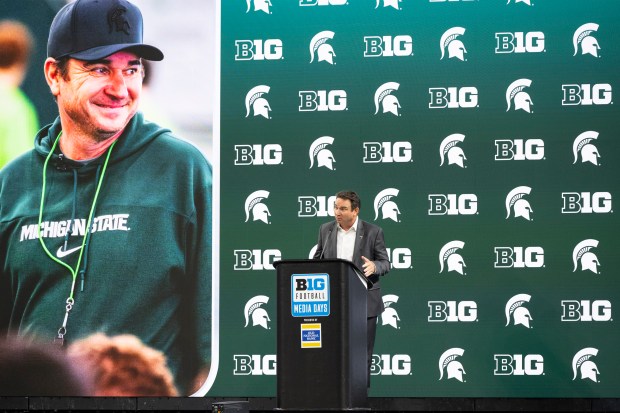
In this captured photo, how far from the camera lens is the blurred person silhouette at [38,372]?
8242 millimetres

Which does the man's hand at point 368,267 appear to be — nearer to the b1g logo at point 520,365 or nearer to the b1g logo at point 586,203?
the b1g logo at point 520,365

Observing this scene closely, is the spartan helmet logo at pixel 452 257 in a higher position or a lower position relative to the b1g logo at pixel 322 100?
lower

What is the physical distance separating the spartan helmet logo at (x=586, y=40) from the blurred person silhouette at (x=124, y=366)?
166 inches

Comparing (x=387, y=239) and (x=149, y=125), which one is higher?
(x=149, y=125)

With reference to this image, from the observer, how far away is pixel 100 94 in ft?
28.0

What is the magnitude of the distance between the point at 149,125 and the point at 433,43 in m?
2.46

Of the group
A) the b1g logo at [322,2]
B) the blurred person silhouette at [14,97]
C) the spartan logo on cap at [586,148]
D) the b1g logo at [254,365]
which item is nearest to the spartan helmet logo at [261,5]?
the b1g logo at [322,2]

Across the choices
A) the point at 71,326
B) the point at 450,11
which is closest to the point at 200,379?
the point at 71,326

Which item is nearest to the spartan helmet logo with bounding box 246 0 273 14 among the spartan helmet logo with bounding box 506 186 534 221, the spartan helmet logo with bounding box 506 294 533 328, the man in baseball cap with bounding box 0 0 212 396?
Result: the man in baseball cap with bounding box 0 0 212 396

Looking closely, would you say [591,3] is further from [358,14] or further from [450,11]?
[358,14]

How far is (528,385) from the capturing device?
7.82m

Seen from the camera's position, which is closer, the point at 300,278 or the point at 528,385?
the point at 300,278

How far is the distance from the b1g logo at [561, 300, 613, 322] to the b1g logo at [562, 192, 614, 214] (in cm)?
72

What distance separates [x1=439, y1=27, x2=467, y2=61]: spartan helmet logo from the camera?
322 inches
